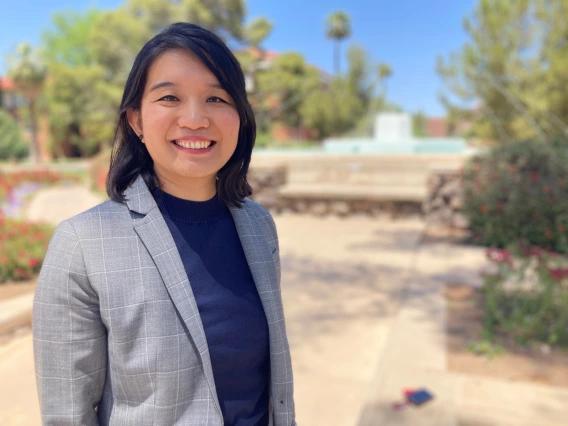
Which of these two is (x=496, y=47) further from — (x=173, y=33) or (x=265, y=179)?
(x=173, y=33)

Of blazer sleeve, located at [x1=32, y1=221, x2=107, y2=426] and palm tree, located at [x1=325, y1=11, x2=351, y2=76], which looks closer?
blazer sleeve, located at [x1=32, y1=221, x2=107, y2=426]

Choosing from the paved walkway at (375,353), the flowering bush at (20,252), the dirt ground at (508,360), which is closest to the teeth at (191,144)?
the paved walkway at (375,353)

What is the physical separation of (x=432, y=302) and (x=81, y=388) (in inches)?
153

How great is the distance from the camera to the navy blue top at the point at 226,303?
1150 mm

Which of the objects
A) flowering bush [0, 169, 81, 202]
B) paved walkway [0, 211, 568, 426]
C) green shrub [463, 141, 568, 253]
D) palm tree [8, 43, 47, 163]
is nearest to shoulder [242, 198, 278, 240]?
paved walkway [0, 211, 568, 426]

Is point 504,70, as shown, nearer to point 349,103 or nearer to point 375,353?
point 349,103

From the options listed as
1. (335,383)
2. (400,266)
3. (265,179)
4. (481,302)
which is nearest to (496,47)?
(265,179)

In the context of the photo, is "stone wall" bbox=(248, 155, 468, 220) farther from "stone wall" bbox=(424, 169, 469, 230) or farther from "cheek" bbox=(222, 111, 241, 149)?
"cheek" bbox=(222, 111, 241, 149)

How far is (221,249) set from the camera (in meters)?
1.23

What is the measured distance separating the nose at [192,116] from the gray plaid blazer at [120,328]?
0.21m

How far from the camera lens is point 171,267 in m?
1.08

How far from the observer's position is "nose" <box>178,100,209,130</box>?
1104 millimetres

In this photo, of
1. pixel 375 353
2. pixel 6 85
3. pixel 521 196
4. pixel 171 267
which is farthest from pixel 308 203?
pixel 6 85

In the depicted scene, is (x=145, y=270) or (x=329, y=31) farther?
(x=329, y=31)
